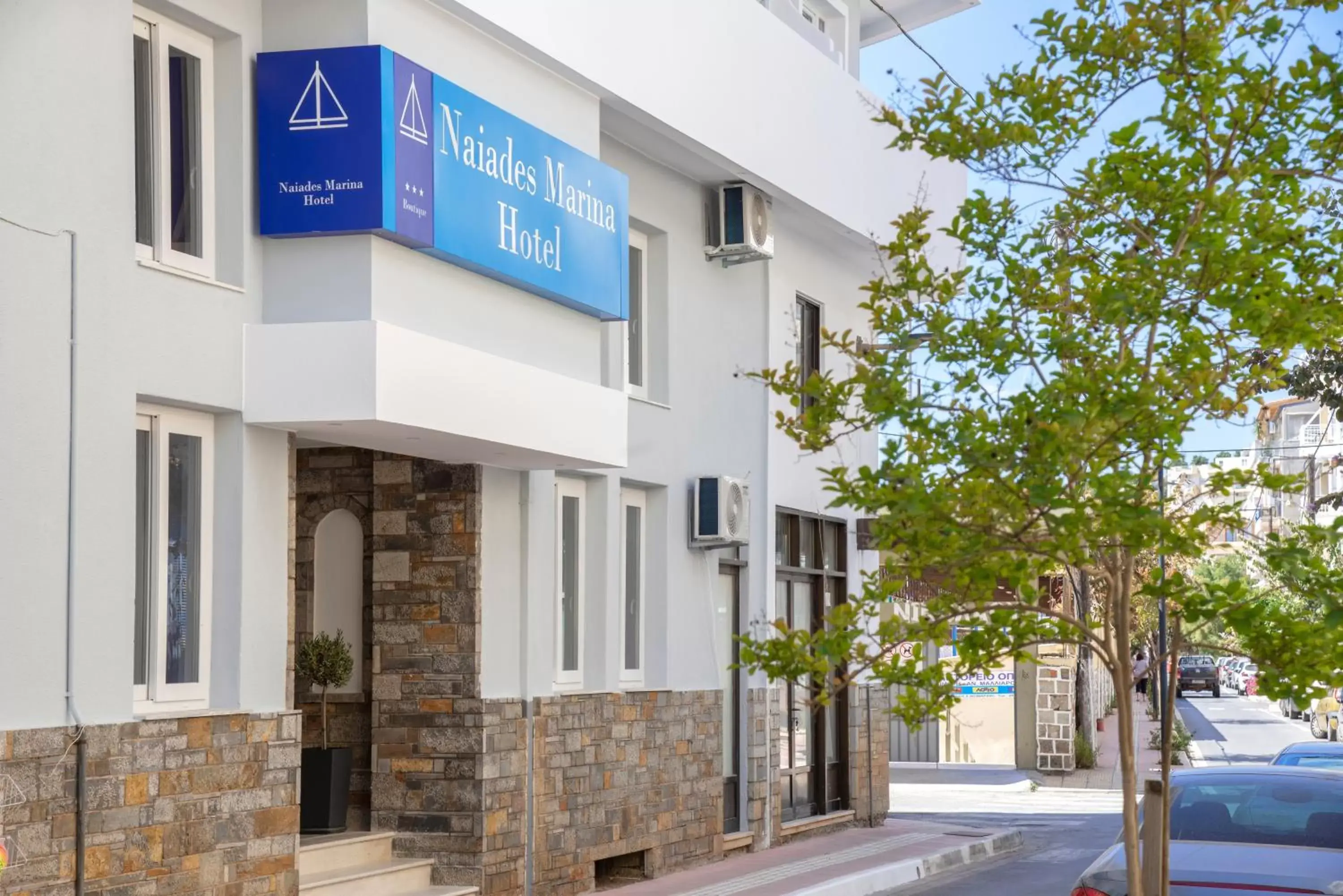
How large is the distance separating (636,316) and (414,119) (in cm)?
543

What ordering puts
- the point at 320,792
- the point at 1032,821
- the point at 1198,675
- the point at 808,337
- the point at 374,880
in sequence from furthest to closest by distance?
the point at 1198,675
the point at 1032,821
the point at 808,337
the point at 320,792
the point at 374,880

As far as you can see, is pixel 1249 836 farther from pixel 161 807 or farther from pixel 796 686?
pixel 796 686

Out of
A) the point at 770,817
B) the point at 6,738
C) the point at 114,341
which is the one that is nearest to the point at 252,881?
the point at 6,738

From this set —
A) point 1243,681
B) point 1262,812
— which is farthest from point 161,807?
point 1243,681

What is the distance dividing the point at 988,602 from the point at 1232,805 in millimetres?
3494

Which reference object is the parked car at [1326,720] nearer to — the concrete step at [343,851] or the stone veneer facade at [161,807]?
the concrete step at [343,851]

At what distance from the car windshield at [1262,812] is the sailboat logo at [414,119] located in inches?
224

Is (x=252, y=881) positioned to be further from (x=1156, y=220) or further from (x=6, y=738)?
(x=1156, y=220)

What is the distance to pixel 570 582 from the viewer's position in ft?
45.6

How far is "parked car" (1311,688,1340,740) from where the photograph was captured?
136 ft

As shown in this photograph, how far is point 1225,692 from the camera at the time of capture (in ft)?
308

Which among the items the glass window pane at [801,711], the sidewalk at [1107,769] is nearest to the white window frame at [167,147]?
the glass window pane at [801,711]

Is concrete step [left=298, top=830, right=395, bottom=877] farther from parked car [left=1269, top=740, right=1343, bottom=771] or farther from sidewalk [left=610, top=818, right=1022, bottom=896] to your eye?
parked car [left=1269, top=740, right=1343, bottom=771]

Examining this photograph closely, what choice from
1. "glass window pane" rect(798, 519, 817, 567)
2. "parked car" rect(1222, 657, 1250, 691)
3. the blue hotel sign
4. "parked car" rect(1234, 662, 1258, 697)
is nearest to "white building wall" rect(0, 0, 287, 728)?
the blue hotel sign
